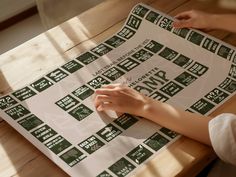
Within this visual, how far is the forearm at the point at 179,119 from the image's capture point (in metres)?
0.86

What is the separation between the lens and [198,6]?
1234 millimetres

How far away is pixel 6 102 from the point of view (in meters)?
0.96

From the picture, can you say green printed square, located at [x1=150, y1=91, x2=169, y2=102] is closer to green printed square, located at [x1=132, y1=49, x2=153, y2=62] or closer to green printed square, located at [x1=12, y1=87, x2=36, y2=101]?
green printed square, located at [x1=132, y1=49, x2=153, y2=62]

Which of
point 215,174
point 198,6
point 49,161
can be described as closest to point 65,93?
point 49,161

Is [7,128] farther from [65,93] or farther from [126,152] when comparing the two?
[126,152]

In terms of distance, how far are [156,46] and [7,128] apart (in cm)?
41

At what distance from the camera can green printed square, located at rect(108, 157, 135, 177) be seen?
0.81 m

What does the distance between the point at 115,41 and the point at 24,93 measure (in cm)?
→ 27

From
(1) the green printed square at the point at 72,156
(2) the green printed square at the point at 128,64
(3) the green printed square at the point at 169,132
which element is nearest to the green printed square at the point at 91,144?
(1) the green printed square at the point at 72,156

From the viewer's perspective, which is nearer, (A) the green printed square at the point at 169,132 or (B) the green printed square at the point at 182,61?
(A) the green printed square at the point at 169,132

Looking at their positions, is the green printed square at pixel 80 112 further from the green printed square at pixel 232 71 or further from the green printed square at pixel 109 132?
the green printed square at pixel 232 71

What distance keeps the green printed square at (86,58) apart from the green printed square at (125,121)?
201mm

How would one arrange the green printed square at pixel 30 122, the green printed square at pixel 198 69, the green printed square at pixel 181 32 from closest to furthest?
1. the green printed square at pixel 30 122
2. the green printed square at pixel 198 69
3. the green printed square at pixel 181 32

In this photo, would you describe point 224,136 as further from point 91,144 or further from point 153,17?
point 153,17
